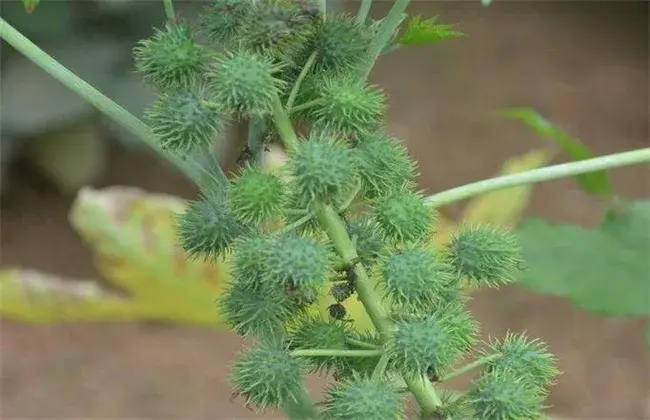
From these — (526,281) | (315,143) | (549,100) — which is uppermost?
(549,100)

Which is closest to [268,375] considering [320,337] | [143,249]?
[320,337]

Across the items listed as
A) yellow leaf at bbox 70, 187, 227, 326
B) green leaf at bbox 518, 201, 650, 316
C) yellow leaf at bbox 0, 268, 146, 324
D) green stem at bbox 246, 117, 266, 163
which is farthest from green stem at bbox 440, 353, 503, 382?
yellow leaf at bbox 0, 268, 146, 324

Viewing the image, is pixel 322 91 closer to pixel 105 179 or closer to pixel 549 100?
pixel 105 179

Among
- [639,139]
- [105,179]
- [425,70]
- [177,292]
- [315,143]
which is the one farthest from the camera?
[425,70]

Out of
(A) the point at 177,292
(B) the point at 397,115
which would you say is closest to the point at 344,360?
(A) the point at 177,292

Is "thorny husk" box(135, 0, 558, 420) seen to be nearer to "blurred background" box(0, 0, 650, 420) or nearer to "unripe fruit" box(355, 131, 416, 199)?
"unripe fruit" box(355, 131, 416, 199)
